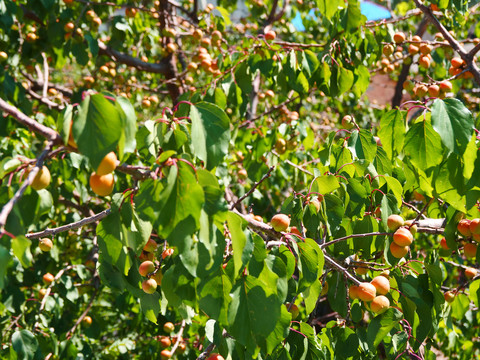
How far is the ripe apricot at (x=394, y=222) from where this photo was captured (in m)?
1.50

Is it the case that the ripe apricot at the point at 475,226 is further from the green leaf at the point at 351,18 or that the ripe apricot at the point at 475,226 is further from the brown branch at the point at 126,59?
the brown branch at the point at 126,59

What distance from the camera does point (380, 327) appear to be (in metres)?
1.41

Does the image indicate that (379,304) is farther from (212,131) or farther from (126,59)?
(126,59)

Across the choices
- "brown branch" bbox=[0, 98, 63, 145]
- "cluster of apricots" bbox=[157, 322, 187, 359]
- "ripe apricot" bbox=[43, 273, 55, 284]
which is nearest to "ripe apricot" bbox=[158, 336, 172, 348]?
"cluster of apricots" bbox=[157, 322, 187, 359]

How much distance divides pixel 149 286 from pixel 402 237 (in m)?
0.73

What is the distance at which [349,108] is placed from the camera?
4.66 metres

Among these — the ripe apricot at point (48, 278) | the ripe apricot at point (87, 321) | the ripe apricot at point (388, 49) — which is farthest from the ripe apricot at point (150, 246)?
the ripe apricot at point (388, 49)

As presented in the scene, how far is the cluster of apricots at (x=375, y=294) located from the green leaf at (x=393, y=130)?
15.7 inches

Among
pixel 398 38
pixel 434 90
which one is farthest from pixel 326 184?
pixel 398 38

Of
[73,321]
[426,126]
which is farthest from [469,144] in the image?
[73,321]

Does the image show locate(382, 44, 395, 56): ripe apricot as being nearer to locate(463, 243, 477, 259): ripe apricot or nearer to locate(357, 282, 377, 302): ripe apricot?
locate(463, 243, 477, 259): ripe apricot

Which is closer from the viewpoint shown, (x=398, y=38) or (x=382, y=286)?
(x=382, y=286)

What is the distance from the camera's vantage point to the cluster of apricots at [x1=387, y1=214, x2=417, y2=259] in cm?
144

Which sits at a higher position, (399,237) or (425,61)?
(425,61)
